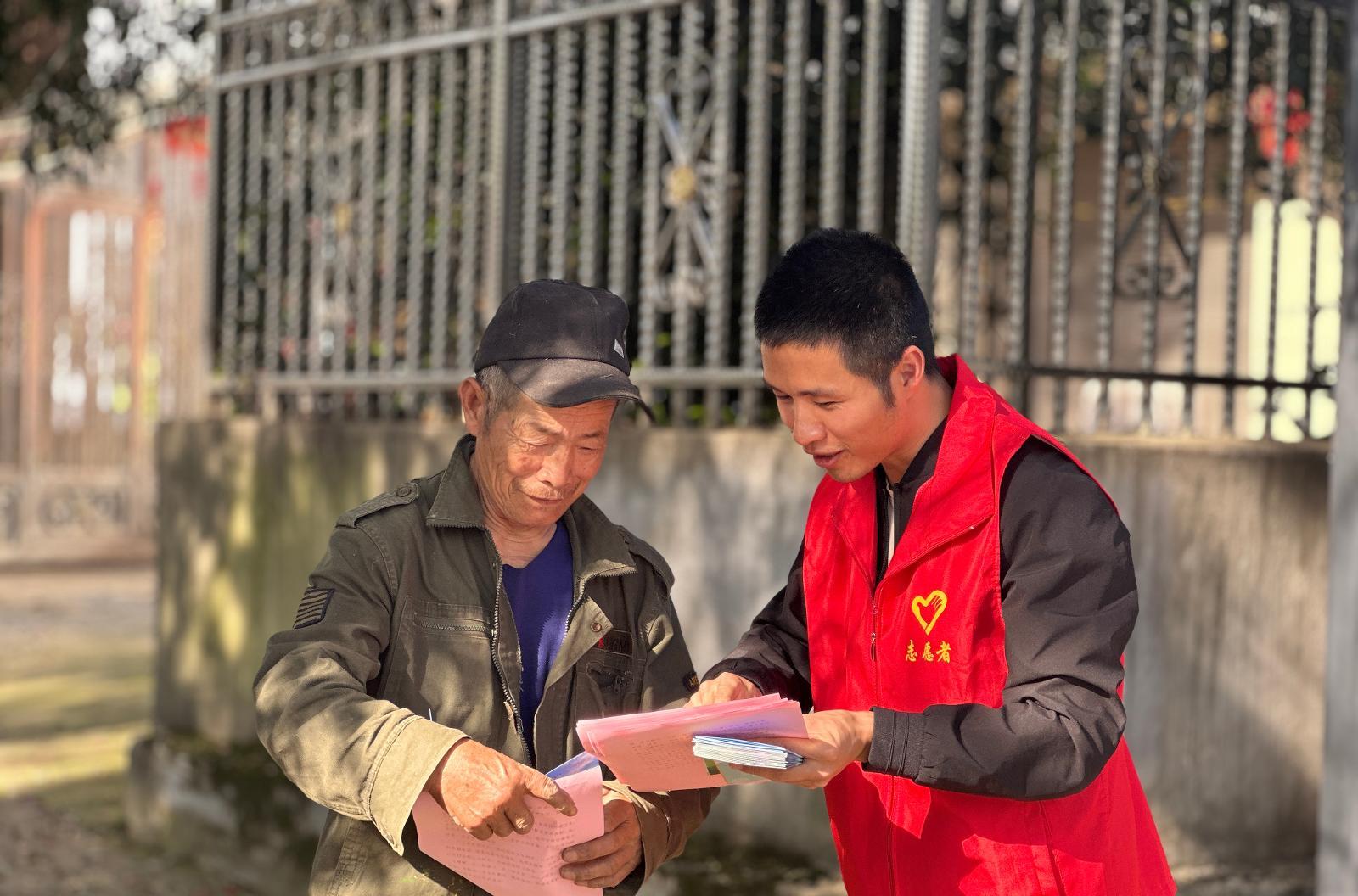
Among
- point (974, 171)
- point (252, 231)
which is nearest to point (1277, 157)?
point (974, 171)

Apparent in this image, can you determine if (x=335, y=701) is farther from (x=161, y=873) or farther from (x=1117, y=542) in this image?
(x=161, y=873)

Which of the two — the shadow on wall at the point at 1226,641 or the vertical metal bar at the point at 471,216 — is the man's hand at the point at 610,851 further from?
the vertical metal bar at the point at 471,216

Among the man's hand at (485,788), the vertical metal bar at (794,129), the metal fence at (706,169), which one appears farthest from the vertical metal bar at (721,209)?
the man's hand at (485,788)

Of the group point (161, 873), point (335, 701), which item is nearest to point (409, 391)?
point (161, 873)

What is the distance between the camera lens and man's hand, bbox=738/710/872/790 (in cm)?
234

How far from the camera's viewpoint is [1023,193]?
489cm

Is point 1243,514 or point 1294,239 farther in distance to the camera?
point 1294,239

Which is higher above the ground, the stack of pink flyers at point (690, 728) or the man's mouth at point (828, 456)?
the man's mouth at point (828, 456)

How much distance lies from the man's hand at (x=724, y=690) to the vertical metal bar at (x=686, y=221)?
2.57 metres

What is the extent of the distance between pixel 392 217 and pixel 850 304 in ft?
13.5

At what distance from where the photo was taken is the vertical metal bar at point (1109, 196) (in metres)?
4.91

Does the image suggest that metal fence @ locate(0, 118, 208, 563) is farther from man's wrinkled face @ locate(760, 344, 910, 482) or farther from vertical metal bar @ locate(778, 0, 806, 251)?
man's wrinkled face @ locate(760, 344, 910, 482)

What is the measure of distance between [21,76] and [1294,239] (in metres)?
7.89

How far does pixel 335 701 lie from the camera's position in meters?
2.51
